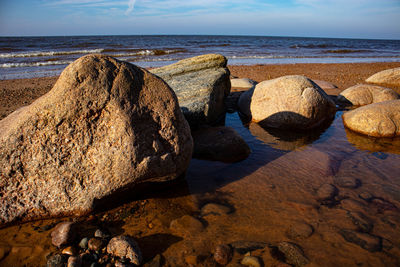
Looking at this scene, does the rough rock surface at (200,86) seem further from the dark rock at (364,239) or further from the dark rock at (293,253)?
the dark rock at (364,239)

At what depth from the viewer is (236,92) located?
7562 millimetres

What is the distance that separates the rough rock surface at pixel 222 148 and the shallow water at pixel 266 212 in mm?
155

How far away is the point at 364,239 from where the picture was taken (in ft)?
7.24

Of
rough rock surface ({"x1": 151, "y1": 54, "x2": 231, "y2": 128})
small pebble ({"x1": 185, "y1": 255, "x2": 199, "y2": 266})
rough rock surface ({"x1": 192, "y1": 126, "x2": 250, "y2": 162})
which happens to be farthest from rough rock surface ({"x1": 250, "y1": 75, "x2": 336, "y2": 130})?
small pebble ({"x1": 185, "y1": 255, "x2": 199, "y2": 266})

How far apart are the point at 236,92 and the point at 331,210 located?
17.6 feet

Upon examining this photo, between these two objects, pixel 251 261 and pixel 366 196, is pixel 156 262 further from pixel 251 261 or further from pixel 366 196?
pixel 366 196

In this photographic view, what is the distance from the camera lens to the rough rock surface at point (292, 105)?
4879 millimetres

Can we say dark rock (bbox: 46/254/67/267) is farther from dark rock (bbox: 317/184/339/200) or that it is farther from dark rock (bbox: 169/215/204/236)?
dark rock (bbox: 317/184/339/200)

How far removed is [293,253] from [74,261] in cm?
171

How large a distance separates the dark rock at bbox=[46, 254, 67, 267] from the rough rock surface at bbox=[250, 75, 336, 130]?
418 cm

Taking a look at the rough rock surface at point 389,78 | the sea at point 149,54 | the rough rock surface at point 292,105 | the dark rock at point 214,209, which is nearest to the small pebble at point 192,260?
the dark rock at point 214,209

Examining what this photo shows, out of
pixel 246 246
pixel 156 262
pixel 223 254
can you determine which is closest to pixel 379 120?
pixel 246 246

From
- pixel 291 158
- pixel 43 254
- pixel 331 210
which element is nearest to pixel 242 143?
pixel 291 158

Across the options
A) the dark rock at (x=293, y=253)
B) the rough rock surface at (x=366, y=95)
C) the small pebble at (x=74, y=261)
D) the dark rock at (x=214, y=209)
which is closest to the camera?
the small pebble at (x=74, y=261)
